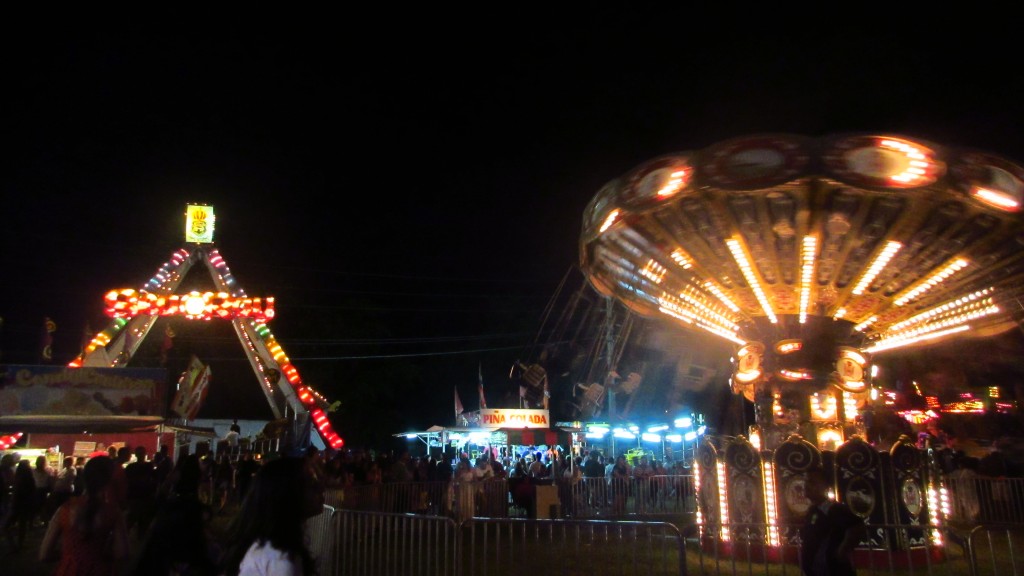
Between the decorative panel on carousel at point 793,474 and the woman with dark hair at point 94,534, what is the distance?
9269mm

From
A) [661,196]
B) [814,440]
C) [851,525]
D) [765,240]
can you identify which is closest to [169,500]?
[851,525]

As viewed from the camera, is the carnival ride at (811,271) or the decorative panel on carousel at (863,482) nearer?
the carnival ride at (811,271)

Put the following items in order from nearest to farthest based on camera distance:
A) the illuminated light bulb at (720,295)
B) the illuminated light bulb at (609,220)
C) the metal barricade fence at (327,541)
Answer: the metal barricade fence at (327,541) < the illuminated light bulb at (609,220) < the illuminated light bulb at (720,295)

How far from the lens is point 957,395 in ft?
121

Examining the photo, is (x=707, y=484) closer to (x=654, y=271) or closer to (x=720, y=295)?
(x=720, y=295)

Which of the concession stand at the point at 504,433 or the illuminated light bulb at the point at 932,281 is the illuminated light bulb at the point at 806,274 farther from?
the concession stand at the point at 504,433

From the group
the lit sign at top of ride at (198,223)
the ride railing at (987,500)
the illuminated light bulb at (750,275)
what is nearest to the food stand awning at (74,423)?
→ the lit sign at top of ride at (198,223)

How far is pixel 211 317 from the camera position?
104ft

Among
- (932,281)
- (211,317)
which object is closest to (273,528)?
(932,281)

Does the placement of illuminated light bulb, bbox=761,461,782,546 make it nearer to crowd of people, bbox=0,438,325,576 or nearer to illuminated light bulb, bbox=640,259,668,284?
illuminated light bulb, bbox=640,259,668,284

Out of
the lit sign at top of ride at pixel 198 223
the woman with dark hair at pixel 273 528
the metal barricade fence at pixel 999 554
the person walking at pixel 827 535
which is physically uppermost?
the lit sign at top of ride at pixel 198 223

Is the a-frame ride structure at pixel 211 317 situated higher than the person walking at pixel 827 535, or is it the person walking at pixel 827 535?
the a-frame ride structure at pixel 211 317

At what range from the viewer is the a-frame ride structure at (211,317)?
94.1 ft

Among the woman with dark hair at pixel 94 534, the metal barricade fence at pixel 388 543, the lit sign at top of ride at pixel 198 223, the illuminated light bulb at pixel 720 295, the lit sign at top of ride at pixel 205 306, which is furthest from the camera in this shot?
the lit sign at top of ride at pixel 198 223
